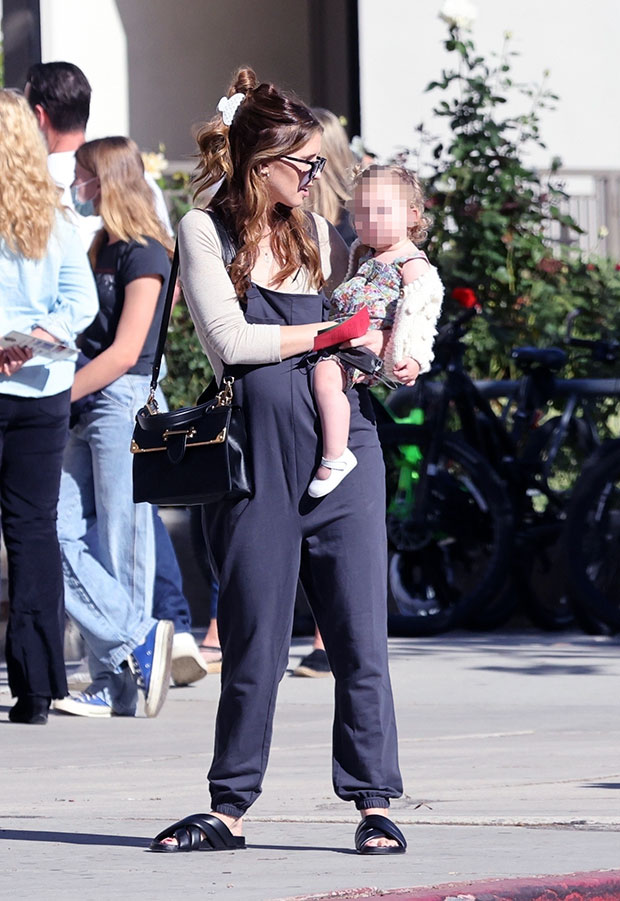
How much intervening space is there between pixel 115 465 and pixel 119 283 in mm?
652

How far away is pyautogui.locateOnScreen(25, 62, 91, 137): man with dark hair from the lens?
24.8 ft

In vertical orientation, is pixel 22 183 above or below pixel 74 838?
above

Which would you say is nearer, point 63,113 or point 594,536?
point 63,113

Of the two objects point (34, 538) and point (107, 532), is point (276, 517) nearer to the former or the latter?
point (34, 538)

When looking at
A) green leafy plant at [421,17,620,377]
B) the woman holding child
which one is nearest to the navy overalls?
the woman holding child

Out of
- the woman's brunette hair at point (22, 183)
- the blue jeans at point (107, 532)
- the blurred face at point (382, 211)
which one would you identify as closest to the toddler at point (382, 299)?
the blurred face at point (382, 211)

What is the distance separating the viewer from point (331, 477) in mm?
4379

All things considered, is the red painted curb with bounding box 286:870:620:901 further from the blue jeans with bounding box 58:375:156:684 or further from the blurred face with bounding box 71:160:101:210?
the blurred face with bounding box 71:160:101:210

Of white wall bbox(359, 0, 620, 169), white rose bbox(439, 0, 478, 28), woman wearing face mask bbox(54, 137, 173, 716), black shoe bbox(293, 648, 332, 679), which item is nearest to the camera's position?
woman wearing face mask bbox(54, 137, 173, 716)

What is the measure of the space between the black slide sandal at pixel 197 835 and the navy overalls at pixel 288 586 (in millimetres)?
47

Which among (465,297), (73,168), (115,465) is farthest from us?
(465,297)

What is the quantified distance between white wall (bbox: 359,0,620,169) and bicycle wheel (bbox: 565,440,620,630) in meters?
5.91

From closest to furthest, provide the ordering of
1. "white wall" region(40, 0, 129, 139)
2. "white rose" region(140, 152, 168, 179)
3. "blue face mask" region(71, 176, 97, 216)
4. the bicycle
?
"blue face mask" region(71, 176, 97, 216) < the bicycle < "white rose" region(140, 152, 168, 179) < "white wall" region(40, 0, 129, 139)

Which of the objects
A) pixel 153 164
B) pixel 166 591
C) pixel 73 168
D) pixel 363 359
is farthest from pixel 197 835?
pixel 153 164
